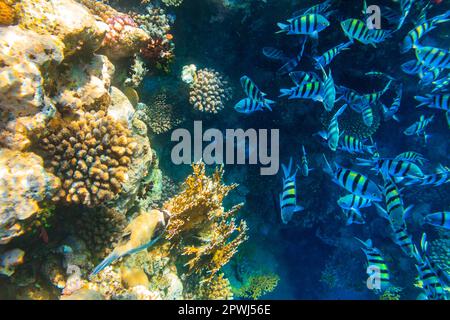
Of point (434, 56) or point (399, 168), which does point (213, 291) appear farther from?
point (434, 56)

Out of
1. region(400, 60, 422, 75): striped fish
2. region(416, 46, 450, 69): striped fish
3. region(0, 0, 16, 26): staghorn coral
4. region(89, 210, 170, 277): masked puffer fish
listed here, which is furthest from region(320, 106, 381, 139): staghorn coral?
region(0, 0, 16, 26): staghorn coral

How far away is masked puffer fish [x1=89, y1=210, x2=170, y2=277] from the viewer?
119 inches

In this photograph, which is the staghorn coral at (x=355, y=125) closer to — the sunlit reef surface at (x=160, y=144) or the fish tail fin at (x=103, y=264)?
the sunlit reef surface at (x=160, y=144)

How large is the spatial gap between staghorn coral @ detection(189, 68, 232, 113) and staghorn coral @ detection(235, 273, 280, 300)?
4.49 m

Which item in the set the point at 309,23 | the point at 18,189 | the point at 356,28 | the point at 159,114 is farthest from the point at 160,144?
the point at 356,28

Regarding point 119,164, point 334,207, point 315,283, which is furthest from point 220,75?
point 315,283

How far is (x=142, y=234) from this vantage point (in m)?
3.18

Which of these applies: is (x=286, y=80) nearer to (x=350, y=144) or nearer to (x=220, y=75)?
(x=220, y=75)

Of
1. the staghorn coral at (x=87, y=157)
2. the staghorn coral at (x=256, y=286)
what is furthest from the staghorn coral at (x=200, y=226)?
the staghorn coral at (x=256, y=286)

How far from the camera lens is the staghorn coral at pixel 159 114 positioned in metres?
5.71

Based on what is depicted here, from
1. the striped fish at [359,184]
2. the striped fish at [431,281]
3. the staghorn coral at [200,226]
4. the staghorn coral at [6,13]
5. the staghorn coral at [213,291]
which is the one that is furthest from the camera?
the staghorn coral at [213,291]

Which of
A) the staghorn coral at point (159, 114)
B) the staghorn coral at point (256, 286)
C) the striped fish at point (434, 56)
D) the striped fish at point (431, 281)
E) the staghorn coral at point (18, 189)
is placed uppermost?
the striped fish at point (434, 56)

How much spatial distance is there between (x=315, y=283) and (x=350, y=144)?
749 cm

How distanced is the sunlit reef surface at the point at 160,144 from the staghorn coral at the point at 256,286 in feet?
0.15
